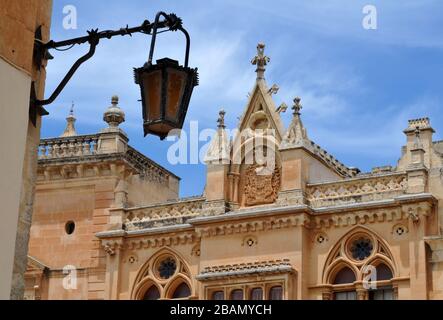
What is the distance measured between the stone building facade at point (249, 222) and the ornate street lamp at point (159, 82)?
64.9 ft

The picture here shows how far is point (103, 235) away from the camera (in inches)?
1292

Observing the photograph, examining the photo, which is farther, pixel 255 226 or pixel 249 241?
pixel 249 241

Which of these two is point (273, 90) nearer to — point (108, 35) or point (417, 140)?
point (417, 140)

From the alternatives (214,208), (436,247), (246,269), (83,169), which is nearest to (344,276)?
(246,269)

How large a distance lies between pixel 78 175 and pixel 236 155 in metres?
6.07

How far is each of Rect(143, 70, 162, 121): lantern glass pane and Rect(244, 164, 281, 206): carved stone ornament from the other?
22.1 meters

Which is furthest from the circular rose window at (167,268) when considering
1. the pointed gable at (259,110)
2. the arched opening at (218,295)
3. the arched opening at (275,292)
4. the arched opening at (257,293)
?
the pointed gable at (259,110)

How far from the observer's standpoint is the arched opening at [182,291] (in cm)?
3170

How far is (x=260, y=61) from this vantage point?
3228 cm

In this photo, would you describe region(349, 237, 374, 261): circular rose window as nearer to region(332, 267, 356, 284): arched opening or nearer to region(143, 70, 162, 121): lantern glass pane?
→ region(332, 267, 356, 284): arched opening

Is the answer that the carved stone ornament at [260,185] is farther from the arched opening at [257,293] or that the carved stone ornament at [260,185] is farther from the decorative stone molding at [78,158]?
the decorative stone molding at [78,158]

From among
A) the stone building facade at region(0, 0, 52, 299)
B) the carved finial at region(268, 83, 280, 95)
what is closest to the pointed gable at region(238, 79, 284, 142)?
the carved finial at region(268, 83, 280, 95)

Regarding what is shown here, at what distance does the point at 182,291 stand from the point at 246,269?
3.13 meters
